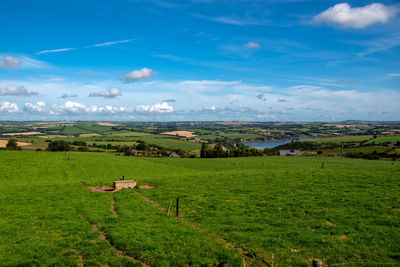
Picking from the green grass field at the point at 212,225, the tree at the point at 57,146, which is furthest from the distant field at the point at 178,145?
the green grass field at the point at 212,225

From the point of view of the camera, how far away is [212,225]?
50.3 ft

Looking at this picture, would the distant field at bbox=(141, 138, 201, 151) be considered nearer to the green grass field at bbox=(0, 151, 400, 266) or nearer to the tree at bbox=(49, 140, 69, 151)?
the tree at bbox=(49, 140, 69, 151)

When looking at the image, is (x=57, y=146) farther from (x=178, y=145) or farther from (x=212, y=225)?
(x=212, y=225)

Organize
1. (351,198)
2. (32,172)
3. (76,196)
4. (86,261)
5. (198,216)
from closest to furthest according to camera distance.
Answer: (86,261)
(198,216)
(351,198)
(76,196)
(32,172)

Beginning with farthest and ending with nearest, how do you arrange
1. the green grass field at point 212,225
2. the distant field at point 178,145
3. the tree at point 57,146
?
the distant field at point 178,145, the tree at point 57,146, the green grass field at point 212,225

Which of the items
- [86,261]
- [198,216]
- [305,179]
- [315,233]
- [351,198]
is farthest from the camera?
[305,179]

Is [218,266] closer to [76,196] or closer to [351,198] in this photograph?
[351,198]

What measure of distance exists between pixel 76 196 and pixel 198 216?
1344 centimetres

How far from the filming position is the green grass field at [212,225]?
448 inches

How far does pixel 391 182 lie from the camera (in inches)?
945

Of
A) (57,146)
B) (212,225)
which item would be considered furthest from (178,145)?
(212,225)

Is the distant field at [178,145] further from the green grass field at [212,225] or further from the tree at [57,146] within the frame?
the green grass field at [212,225]

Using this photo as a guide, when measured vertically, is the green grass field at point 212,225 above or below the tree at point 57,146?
above

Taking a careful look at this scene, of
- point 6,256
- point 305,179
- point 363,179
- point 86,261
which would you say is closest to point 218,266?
point 86,261
